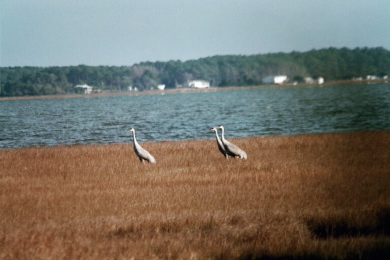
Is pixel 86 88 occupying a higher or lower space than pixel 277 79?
lower

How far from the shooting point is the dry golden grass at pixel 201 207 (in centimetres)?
779

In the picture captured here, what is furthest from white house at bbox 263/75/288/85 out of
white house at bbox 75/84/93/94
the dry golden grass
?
white house at bbox 75/84/93/94

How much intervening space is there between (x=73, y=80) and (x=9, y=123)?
3483cm

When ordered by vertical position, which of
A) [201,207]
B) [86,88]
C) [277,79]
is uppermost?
[277,79]

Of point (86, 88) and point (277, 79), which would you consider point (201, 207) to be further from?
point (86, 88)

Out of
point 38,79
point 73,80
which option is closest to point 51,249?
point 38,79

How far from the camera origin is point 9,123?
51562 millimetres

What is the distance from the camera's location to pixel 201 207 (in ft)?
36.2

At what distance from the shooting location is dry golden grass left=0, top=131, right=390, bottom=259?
7.79 metres

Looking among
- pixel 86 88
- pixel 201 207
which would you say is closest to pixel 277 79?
pixel 201 207

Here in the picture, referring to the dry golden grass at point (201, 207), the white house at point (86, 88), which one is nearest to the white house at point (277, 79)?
the dry golden grass at point (201, 207)

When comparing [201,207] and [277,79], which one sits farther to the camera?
[277,79]

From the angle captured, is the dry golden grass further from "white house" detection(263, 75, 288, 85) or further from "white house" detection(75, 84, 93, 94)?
"white house" detection(75, 84, 93, 94)

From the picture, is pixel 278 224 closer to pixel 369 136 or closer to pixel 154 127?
Result: pixel 369 136
